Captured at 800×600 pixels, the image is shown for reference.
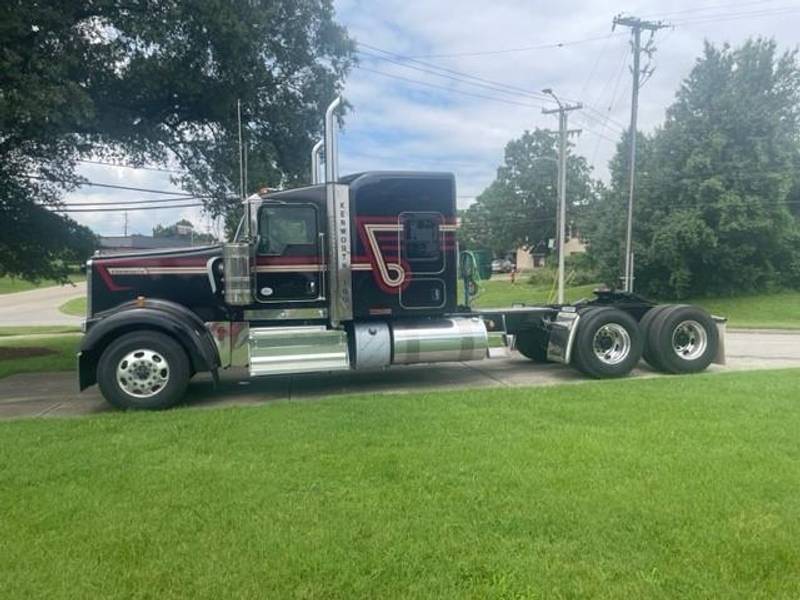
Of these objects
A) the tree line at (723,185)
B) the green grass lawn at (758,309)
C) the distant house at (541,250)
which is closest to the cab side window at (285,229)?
the green grass lawn at (758,309)

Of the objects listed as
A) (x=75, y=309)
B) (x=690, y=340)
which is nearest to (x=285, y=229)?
(x=690, y=340)

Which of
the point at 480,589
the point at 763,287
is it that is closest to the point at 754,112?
the point at 763,287

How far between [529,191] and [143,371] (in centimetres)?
6294

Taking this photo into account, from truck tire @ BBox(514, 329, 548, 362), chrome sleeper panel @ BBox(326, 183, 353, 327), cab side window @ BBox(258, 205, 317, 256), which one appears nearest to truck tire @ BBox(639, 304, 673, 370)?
truck tire @ BBox(514, 329, 548, 362)

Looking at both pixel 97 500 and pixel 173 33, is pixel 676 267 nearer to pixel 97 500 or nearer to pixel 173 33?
pixel 173 33

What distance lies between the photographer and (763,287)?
31.8m

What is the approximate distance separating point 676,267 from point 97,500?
1219 inches

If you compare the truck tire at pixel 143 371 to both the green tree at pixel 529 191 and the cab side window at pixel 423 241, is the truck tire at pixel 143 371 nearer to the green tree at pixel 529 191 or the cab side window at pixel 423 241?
the cab side window at pixel 423 241

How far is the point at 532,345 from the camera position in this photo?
1123cm

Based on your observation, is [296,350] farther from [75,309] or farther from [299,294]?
[75,309]

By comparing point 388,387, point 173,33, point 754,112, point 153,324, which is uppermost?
point 754,112

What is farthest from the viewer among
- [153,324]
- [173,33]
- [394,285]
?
[173,33]

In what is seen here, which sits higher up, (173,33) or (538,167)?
(538,167)

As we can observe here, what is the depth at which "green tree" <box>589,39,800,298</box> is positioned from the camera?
97.8 feet
